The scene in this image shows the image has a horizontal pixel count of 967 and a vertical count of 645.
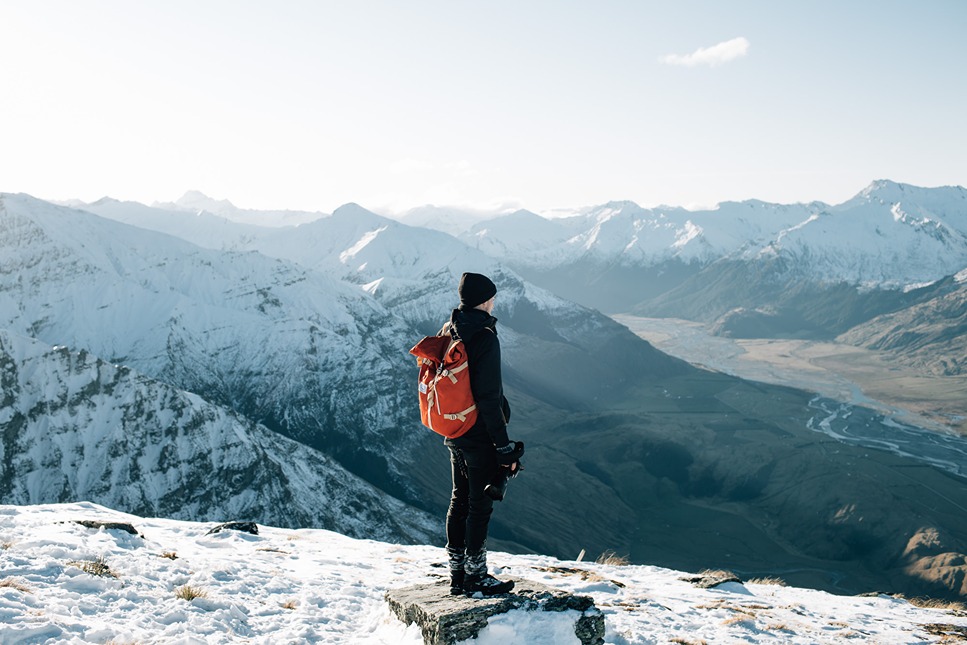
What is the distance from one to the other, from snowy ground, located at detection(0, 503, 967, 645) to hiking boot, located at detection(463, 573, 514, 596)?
1150 mm

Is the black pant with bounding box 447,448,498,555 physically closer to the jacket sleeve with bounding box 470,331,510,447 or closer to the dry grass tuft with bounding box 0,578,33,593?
the jacket sleeve with bounding box 470,331,510,447

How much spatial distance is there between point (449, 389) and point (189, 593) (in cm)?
644

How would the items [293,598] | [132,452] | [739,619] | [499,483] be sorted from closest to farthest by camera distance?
[499,483] < [293,598] < [739,619] < [132,452]

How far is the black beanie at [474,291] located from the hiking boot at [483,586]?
483 cm

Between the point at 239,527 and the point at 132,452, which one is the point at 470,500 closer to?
the point at 239,527

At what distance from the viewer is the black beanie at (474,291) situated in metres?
→ 11.2

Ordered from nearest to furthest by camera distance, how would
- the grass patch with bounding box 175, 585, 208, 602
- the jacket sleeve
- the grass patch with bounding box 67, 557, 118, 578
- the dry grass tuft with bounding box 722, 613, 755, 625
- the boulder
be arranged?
the jacket sleeve
the grass patch with bounding box 175, 585, 208, 602
the grass patch with bounding box 67, 557, 118, 578
the dry grass tuft with bounding box 722, 613, 755, 625
the boulder

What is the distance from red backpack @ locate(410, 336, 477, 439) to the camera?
34.8 feet

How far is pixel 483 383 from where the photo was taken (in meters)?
10.6

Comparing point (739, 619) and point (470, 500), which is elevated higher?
point (470, 500)

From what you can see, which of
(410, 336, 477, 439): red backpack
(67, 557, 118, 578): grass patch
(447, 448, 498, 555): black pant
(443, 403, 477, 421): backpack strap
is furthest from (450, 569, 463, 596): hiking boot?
(67, 557, 118, 578): grass patch

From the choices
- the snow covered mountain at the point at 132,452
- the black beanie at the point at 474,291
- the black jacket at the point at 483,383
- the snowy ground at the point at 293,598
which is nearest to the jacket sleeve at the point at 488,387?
the black jacket at the point at 483,383

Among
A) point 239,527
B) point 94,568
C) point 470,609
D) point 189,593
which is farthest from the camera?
point 239,527

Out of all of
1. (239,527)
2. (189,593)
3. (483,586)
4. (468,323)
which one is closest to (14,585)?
(189,593)
